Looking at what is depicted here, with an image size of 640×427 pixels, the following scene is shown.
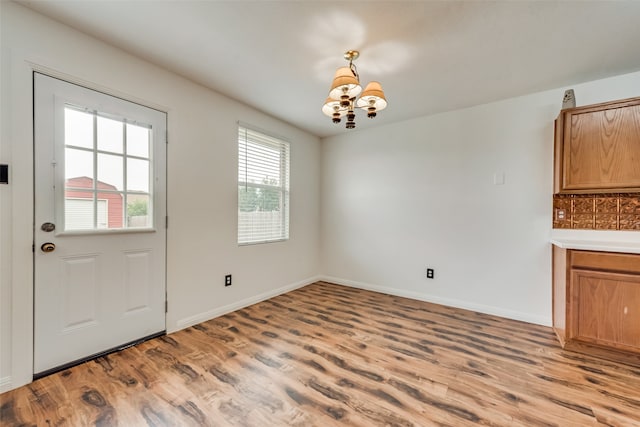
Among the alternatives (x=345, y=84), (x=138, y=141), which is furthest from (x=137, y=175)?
(x=345, y=84)

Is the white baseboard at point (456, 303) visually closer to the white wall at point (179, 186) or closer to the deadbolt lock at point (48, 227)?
the white wall at point (179, 186)

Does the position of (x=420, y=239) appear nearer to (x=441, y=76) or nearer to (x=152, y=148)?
(x=441, y=76)

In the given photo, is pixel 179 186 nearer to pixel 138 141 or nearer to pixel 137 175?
pixel 137 175

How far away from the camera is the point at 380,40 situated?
1.98m

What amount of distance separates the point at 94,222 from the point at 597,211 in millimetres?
4490

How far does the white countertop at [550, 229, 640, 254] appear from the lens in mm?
2078

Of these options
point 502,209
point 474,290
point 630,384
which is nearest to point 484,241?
point 502,209

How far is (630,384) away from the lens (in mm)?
1784


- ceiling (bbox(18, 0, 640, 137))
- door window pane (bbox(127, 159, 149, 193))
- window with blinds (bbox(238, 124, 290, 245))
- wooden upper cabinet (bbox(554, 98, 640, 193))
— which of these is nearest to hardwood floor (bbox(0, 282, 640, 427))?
window with blinds (bbox(238, 124, 290, 245))

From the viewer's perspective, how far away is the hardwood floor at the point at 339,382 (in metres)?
1.50

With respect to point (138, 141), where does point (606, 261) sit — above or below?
below

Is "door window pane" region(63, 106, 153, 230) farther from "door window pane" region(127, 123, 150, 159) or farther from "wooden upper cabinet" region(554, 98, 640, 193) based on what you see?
"wooden upper cabinet" region(554, 98, 640, 193)

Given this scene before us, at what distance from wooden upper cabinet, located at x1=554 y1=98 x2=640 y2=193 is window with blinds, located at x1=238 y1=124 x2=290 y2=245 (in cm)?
317

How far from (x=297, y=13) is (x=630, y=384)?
337 cm
